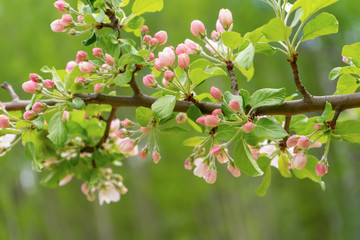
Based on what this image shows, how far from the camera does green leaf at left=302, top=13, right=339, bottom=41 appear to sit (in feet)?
3.07

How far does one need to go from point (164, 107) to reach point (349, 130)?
1.52 feet

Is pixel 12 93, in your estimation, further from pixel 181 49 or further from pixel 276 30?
pixel 276 30

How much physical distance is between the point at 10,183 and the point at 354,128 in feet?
34.4

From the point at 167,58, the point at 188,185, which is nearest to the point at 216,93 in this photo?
the point at 167,58

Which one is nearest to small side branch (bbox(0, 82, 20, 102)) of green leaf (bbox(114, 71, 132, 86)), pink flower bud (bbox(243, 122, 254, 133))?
green leaf (bbox(114, 71, 132, 86))

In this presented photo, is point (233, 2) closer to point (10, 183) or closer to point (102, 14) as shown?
point (10, 183)

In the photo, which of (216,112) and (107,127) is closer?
(216,112)

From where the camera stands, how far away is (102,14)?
3.61ft

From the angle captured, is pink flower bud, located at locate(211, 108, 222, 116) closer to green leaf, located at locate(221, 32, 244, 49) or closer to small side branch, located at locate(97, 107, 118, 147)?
green leaf, located at locate(221, 32, 244, 49)

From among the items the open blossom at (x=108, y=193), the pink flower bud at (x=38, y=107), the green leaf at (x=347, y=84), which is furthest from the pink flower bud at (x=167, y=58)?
the open blossom at (x=108, y=193)

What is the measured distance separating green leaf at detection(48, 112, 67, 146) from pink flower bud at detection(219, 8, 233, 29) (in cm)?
52

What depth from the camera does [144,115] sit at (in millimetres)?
1123

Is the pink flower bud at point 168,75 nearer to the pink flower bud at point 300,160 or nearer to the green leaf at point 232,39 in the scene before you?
the green leaf at point 232,39

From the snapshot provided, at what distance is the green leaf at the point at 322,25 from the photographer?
937mm
